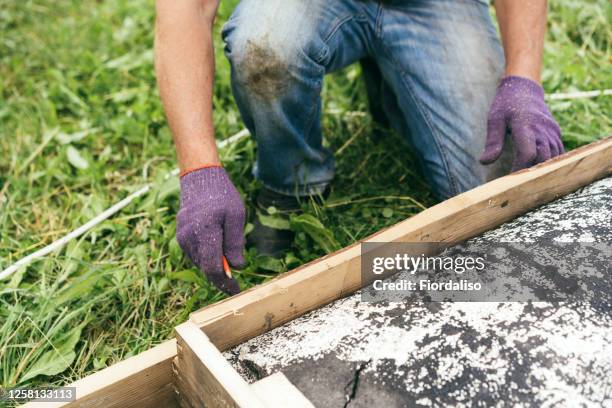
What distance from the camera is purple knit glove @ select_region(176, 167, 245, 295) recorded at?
142 centimetres

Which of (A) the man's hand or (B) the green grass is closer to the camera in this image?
(A) the man's hand

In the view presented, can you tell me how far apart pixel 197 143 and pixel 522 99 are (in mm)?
899

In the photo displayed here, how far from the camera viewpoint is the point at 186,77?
1564 millimetres

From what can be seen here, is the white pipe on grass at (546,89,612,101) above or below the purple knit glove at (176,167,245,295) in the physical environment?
below

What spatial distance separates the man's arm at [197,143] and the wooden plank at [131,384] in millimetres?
316

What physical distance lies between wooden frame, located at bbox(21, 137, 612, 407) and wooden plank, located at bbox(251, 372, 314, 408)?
0.38 feet

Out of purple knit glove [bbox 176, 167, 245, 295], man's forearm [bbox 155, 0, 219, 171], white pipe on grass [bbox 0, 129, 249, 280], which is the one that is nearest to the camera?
purple knit glove [bbox 176, 167, 245, 295]

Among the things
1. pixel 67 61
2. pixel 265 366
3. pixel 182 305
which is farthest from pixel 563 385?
pixel 67 61

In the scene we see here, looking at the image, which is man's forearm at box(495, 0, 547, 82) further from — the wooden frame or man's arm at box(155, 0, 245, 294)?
man's arm at box(155, 0, 245, 294)

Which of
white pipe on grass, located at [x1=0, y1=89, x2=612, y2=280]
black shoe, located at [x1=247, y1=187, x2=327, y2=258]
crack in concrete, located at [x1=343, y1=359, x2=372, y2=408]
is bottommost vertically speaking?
black shoe, located at [x1=247, y1=187, x2=327, y2=258]

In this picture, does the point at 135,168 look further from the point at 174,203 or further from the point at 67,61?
the point at 67,61

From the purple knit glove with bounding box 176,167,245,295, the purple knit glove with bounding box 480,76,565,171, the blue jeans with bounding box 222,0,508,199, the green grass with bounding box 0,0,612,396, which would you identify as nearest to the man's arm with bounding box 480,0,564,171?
the purple knit glove with bounding box 480,76,565,171

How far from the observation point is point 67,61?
303cm

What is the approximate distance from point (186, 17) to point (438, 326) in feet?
3.37
